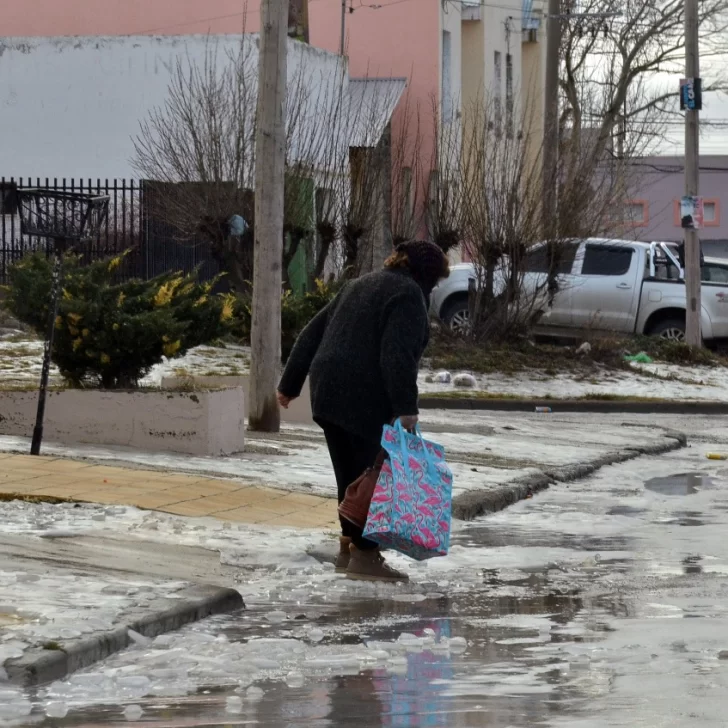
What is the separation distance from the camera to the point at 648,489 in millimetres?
11891

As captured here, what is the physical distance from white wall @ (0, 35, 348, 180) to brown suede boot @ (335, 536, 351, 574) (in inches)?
878

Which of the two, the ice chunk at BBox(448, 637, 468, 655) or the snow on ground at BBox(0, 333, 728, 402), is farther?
the snow on ground at BBox(0, 333, 728, 402)

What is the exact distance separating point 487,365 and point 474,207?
8.99 feet

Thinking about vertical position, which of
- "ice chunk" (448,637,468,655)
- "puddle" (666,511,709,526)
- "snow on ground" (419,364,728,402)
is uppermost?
"ice chunk" (448,637,468,655)

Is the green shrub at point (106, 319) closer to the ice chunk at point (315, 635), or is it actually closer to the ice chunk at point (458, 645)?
the ice chunk at point (315, 635)

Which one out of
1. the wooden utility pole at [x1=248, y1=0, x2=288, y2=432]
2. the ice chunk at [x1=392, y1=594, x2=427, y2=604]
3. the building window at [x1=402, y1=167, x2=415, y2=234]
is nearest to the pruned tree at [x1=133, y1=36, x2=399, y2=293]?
the building window at [x1=402, y1=167, x2=415, y2=234]

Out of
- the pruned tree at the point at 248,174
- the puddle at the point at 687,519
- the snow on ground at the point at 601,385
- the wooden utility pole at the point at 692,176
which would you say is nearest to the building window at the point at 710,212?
the wooden utility pole at the point at 692,176

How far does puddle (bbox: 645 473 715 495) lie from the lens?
461 inches

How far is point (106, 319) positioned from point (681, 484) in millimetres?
4503

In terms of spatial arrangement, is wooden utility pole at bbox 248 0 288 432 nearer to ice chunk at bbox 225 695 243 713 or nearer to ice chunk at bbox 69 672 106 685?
ice chunk at bbox 69 672 106 685

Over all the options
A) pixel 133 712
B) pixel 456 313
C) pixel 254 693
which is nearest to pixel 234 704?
pixel 254 693

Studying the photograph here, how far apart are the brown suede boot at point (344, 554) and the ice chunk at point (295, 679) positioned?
2434mm

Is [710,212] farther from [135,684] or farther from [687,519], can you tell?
[135,684]

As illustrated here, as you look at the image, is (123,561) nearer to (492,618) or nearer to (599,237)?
(492,618)
